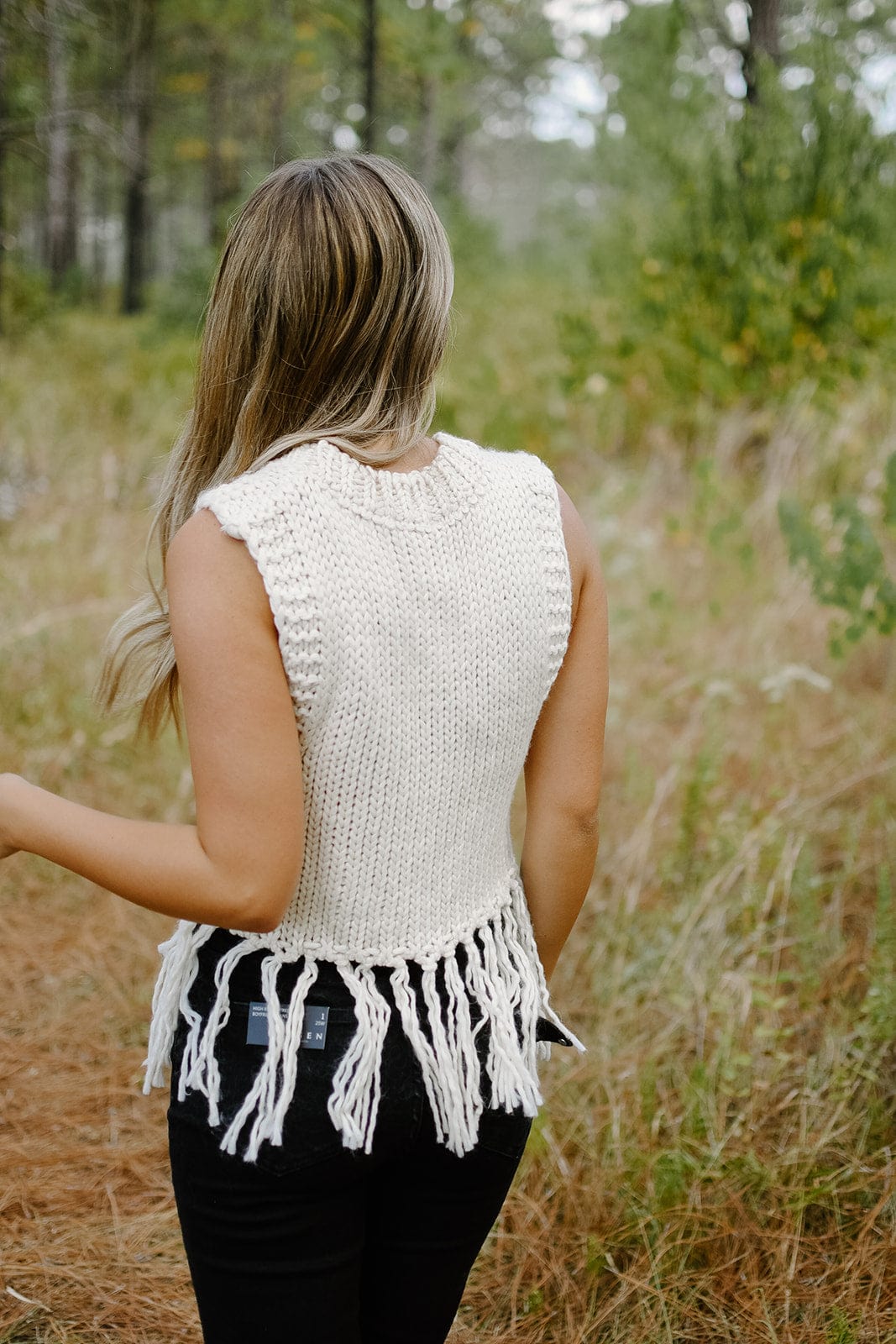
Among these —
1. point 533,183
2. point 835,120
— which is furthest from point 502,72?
point 533,183

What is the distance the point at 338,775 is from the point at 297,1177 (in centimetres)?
44

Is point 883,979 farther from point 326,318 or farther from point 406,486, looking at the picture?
point 326,318

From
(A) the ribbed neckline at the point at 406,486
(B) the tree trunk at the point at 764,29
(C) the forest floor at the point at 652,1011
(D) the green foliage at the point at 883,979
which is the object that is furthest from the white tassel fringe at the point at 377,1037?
(B) the tree trunk at the point at 764,29

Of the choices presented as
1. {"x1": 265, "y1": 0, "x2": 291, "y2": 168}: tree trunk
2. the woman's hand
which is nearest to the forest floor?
the woman's hand

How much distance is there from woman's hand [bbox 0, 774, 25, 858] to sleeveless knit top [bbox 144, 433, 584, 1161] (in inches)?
10.0

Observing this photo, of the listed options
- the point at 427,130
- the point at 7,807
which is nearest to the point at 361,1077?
the point at 7,807

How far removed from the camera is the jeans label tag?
1.16m

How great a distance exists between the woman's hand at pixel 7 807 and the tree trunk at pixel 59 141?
548 centimetres

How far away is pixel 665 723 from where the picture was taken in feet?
13.7

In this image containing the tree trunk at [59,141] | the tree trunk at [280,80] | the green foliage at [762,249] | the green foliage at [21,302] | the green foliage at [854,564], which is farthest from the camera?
the green foliage at [21,302]

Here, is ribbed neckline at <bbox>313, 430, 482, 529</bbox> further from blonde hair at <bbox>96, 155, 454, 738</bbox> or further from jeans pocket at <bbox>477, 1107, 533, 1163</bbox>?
jeans pocket at <bbox>477, 1107, 533, 1163</bbox>

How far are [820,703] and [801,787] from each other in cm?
72

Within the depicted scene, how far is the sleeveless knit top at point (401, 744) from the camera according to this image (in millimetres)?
1082

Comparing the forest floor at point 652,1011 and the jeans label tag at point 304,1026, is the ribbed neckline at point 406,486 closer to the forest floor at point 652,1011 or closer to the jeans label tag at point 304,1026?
the jeans label tag at point 304,1026
